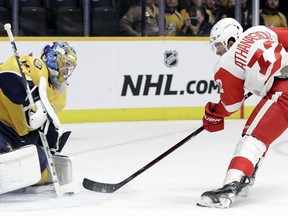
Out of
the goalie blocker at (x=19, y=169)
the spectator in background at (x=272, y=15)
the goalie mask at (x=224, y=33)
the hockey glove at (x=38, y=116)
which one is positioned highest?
the goalie mask at (x=224, y=33)

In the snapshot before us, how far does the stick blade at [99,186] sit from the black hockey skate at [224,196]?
58cm

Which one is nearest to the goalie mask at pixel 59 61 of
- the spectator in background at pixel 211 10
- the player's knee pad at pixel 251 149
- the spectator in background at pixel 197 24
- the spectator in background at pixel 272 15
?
the player's knee pad at pixel 251 149

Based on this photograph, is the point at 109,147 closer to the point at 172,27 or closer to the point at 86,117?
the point at 86,117

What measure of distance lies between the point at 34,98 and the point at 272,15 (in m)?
4.68

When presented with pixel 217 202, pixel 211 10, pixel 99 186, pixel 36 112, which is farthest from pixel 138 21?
pixel 217 202

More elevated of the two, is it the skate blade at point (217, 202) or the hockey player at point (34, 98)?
the hockey player at point (34, 98)

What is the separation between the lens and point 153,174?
4.92 meters

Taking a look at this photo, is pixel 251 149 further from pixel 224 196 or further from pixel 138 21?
pixel 138 21

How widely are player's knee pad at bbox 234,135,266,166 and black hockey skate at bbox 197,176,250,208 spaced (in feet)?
0.37

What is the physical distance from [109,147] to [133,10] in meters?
2.09

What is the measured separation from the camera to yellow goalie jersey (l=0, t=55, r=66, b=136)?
3973 mm

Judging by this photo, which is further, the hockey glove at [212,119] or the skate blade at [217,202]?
the hockey glove at [212,119]

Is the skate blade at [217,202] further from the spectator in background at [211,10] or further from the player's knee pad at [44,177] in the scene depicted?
the spectator in background at [211,10]

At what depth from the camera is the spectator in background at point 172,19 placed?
25.6 feet
